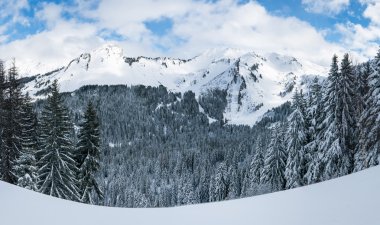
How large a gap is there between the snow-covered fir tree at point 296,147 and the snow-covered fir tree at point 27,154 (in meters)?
19.6

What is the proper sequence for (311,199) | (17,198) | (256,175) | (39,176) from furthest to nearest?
1. (256,175)
2. (39,176)
3. (17,198)
4. (311,199)

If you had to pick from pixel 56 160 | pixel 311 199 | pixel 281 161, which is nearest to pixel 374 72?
pixel 281 161

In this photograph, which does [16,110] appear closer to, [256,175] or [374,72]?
[374,72]

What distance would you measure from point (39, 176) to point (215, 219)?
896 inches

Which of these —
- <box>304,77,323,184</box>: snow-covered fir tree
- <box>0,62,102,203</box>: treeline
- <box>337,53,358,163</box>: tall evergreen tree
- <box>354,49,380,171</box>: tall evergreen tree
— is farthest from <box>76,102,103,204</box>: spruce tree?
<box>354,49,380,171</box>: tall evergreen tree

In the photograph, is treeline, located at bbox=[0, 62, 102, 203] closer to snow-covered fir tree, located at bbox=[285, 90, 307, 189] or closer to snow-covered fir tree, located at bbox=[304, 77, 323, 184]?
snow-covered fir tree, located at bbox=[285, 90, 307, 189]

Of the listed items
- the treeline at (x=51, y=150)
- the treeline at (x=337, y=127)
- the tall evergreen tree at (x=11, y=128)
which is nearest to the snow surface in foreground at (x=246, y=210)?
the treeline at (x=337, y=127)

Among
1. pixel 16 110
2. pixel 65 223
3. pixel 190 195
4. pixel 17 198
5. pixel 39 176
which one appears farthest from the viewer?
pixel 190 195

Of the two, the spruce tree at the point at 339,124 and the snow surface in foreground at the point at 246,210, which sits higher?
the snow surface in foreground at the point at 246,210

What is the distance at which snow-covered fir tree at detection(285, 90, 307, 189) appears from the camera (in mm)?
31844

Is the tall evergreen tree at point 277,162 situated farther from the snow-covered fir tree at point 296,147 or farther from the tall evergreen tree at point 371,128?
the tall evergreen tree at point 371,128

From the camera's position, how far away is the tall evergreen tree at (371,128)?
22031 mm

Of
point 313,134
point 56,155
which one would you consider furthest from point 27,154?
point 313,134

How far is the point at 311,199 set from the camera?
748cm
